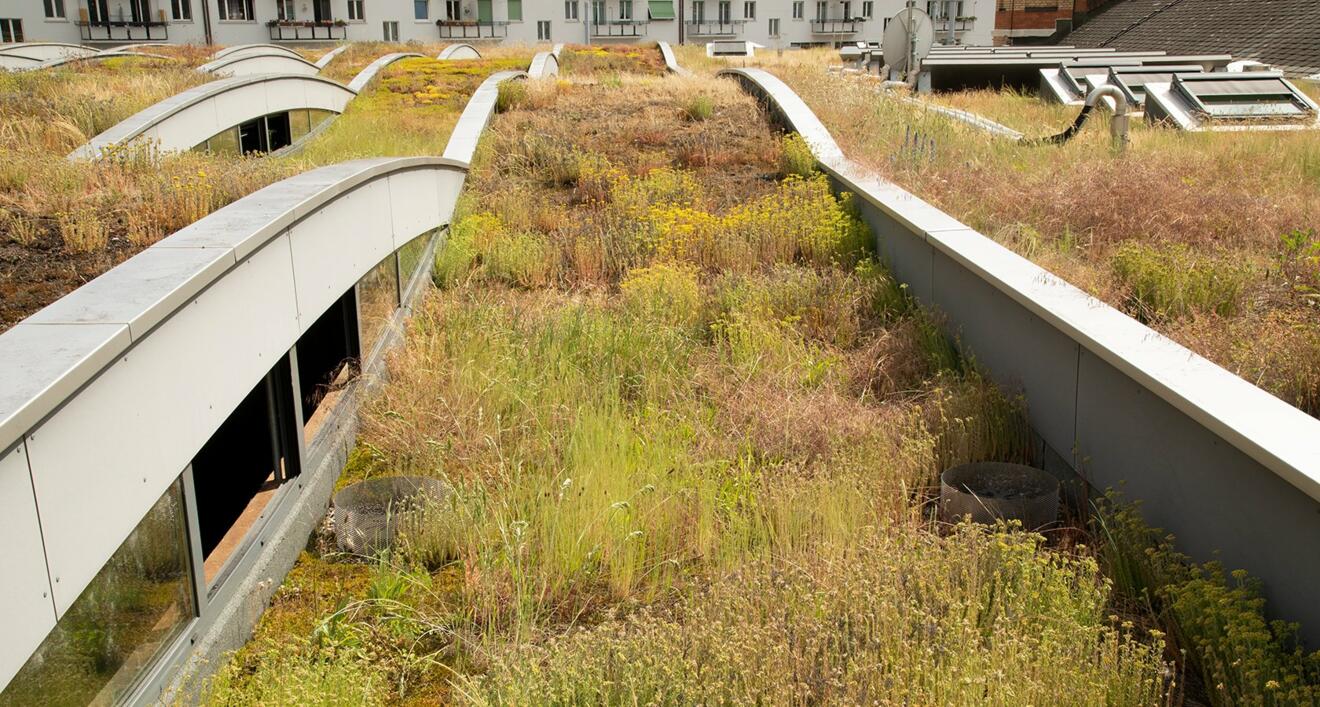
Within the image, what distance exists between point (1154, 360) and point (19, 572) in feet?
13.6

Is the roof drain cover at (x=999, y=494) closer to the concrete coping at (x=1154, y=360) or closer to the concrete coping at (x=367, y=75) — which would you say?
the concrete coping at (x=1154, y=360)

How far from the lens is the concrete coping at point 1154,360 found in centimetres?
379

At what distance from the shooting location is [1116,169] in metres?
9.18

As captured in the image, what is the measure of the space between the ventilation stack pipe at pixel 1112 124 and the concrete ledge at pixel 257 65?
14.7 meters

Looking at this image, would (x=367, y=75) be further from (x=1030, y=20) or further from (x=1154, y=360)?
(x=1030, y=20)

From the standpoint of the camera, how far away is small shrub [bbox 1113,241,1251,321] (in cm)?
643

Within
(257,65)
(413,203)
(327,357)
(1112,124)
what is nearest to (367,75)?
(257,65)

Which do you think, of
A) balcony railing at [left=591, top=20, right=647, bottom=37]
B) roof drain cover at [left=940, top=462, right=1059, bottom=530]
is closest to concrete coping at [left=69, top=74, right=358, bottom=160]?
roof drain cover at [left=940, top=462, right=1059, bottom=530]

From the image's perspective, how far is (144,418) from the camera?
12.1 feet

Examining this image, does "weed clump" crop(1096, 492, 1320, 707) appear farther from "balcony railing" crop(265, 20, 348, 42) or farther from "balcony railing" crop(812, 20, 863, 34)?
"balcony railing" crop(812, 20, 863, 34)

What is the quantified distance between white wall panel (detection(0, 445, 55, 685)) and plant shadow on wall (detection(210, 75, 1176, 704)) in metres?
0.79

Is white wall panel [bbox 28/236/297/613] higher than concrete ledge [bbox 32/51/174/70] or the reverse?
the reverse

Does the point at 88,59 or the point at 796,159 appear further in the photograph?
the point at 88,59

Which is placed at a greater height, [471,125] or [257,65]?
[257,65]
